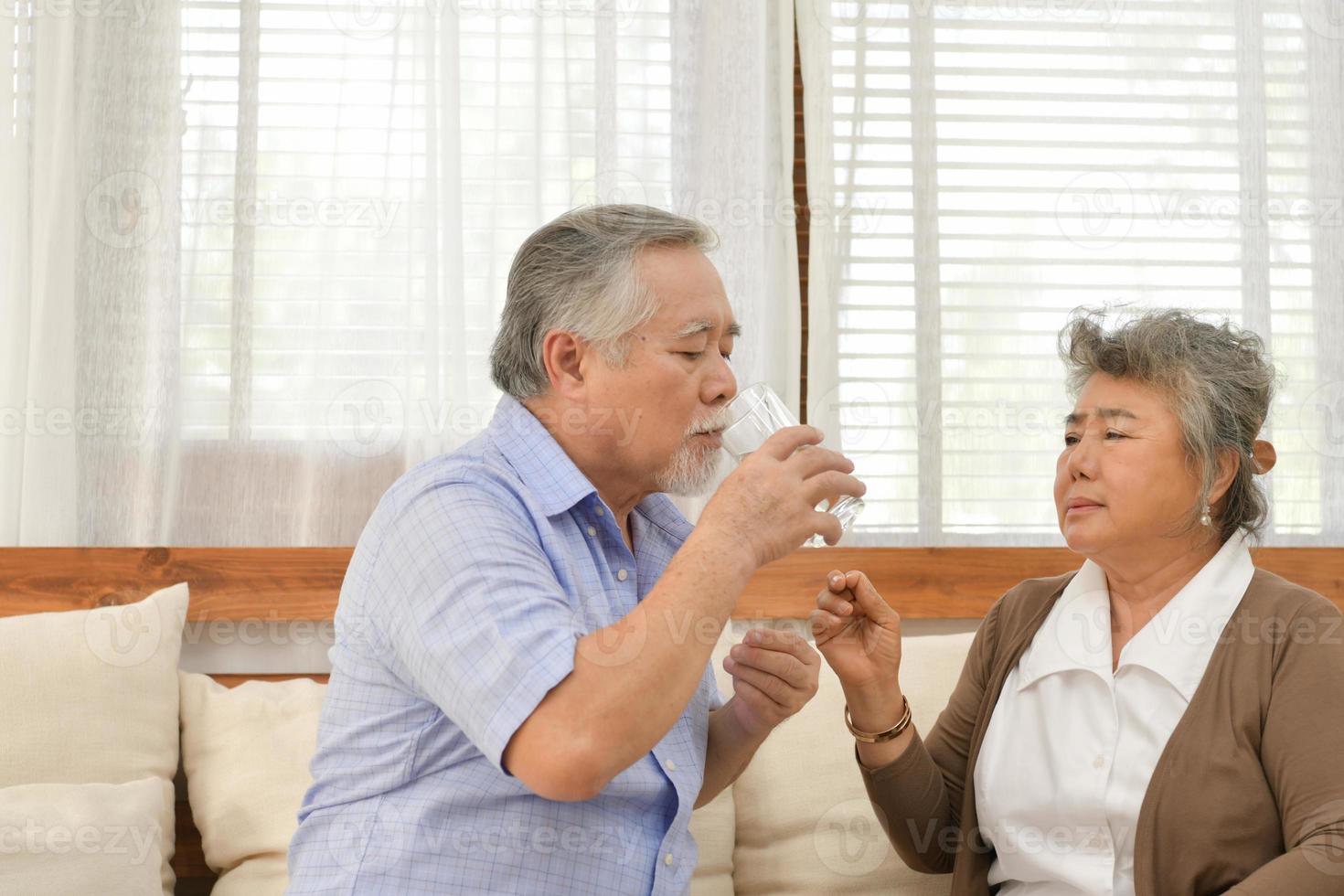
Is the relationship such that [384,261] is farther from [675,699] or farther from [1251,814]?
[1251,814]

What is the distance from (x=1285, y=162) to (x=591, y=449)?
200 centimetres

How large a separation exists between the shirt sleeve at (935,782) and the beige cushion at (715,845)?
33 cm

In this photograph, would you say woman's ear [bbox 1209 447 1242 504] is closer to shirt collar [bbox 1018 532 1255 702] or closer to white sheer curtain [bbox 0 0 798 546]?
shirt collar [bbox 1018 532 1255 702]

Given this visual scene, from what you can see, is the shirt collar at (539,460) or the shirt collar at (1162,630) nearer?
the shirt collar at (539,460)

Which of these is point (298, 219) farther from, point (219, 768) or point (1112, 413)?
point (1112, 413)

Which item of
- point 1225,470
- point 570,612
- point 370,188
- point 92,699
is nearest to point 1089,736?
point 1225,470

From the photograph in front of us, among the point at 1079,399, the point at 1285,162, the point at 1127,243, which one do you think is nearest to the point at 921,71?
the point at 1127,243

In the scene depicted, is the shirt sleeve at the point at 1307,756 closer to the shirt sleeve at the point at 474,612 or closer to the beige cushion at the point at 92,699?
the shirt sleeve at the point at 474,612

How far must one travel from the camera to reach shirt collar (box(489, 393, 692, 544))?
1.40 metres

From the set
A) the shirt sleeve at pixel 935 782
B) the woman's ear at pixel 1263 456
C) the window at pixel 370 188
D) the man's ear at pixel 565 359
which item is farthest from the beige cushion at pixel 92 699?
the woman's ear at pixel 1263 456

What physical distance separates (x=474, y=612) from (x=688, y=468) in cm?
44

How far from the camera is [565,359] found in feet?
4.99

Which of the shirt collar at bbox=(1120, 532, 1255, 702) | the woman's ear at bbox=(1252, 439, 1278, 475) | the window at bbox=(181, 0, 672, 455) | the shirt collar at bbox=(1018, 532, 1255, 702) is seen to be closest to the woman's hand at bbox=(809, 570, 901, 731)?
the shirt collar at bbox=(1018, 532, 1255, 702)

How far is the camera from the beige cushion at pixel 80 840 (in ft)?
5.93
